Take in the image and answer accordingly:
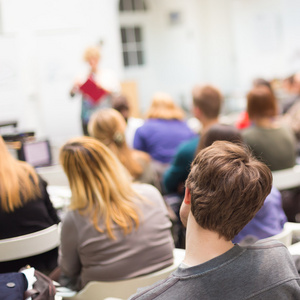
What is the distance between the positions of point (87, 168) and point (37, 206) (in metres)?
0.38

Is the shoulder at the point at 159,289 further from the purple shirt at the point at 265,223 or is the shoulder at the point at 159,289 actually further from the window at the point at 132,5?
the window at the point at 132,5

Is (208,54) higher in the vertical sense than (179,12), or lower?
lower

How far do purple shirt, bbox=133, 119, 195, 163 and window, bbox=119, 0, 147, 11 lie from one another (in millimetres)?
6468

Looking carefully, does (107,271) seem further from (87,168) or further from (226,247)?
(226,247)

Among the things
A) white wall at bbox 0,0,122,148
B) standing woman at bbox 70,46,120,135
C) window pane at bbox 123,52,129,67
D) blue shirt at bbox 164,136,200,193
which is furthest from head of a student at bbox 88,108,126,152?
window pane at bbox 123,52,129,67

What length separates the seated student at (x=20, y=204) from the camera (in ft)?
7.43

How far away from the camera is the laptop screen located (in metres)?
3.53

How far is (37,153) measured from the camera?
11.9 ft

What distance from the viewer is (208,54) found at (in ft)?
34.4

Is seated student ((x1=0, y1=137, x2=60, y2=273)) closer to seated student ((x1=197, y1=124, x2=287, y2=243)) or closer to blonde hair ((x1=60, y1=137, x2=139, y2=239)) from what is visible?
blonde hair ((x1=60, y1=137, x2=139, y2=239))

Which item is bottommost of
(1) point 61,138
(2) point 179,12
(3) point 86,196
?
(1) point 61,138

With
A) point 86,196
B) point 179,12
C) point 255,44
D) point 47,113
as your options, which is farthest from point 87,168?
point 179,12

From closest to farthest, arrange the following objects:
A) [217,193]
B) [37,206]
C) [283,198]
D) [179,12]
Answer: [217,193] → [37,206] → [283,198] → [179,12]

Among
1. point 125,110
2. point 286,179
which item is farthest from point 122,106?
point 286,179
